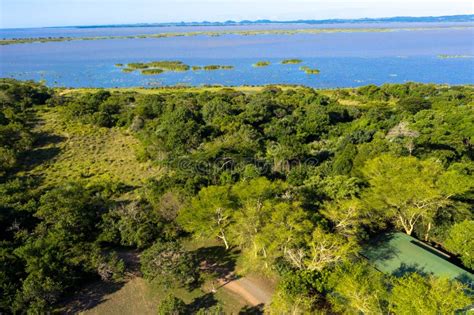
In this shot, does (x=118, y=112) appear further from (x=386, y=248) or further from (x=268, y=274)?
(x=386, y=248)

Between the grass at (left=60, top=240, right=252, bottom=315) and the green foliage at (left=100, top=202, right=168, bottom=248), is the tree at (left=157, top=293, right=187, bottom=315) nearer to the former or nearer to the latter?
the grass at (left=60, top=240, right=252, bottom=315)

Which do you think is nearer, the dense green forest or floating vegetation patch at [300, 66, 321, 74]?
the dense green forest

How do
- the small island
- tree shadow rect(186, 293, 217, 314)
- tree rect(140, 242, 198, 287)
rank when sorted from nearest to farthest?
1. tree shadow rect(186, 293, 217, 314)
2. tree rect(140, 242, 198, 287)
3. the small island

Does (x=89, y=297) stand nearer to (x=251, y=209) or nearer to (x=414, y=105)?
(x=251, y=209)

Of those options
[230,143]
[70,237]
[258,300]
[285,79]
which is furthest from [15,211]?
[285,79]

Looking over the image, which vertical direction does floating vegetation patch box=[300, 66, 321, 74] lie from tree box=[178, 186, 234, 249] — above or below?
above

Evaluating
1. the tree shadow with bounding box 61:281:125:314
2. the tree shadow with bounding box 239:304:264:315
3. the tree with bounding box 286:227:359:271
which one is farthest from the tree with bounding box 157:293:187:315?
the tree with bounding box 286:227:359:271

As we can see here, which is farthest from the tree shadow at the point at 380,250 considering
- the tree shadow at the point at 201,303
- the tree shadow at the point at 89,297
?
the tree shadow at the point at 89,297
